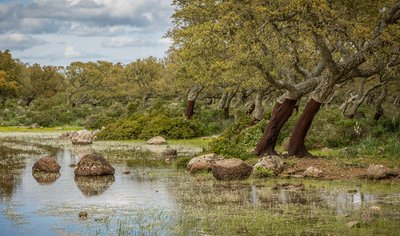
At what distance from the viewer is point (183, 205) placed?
19312mm

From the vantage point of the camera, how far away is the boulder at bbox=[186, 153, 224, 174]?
27.4 meters

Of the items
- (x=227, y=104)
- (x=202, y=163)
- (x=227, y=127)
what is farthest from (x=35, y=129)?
(x=202, y=163)

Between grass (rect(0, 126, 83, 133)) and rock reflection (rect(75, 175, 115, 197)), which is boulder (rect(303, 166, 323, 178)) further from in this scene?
grass (rect(0, 126, 83, 133))

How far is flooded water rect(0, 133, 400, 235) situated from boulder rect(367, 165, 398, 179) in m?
0.73

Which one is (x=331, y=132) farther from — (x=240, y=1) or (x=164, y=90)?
(x=164, y=90)

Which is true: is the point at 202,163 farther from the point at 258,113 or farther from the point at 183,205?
the point at 258,113

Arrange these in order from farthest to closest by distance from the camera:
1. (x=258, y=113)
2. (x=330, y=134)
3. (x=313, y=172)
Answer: (x=258, y=113), (x=330, y=134), (x=313, y=172)

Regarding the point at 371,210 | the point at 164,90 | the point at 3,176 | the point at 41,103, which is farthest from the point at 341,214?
the point at 41,103

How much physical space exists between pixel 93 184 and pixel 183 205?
647 centimetres

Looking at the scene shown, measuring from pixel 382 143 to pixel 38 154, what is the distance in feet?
59.1

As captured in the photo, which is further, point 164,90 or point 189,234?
point 164,90

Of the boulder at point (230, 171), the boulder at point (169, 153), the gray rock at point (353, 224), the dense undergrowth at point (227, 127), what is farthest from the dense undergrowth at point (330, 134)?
the gray rock at point (353, 224)

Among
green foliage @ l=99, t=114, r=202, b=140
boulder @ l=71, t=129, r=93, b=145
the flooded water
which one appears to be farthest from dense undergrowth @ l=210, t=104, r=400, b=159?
boulder @ l=71, t=129, r=93, b=145

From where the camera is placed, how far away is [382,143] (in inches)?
1267
